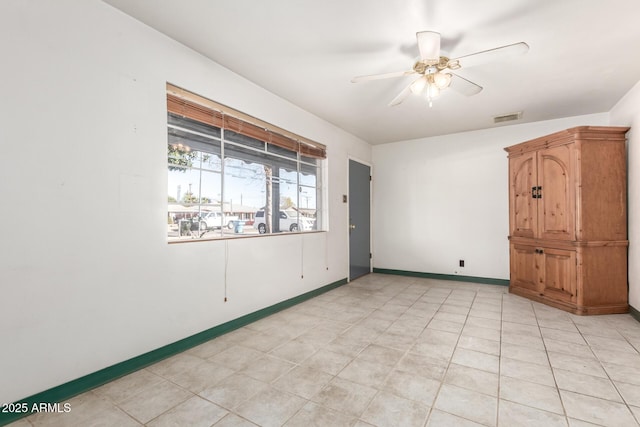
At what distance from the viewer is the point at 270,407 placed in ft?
5.98

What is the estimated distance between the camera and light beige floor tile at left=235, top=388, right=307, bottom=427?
5.63 ft

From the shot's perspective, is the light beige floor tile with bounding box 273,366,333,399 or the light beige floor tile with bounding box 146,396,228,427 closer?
the light beige floor tile with bounding box 146,396,228,427

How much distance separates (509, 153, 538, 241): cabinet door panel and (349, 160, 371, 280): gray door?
2.42 metres

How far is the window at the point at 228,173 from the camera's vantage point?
265 cm

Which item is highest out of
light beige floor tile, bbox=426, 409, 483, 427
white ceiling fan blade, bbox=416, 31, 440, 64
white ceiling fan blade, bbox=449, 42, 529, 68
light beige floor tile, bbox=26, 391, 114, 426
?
white ceiling fan blade, bbox=416, 31, 440, 64

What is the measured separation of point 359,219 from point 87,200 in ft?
14.2

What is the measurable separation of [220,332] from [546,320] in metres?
3.50

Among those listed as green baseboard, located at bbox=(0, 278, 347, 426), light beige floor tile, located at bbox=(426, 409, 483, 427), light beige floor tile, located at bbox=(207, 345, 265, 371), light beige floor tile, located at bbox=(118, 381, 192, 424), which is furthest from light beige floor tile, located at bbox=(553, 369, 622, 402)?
green baseboard, located at bbox=(0, 278, 347, 426)

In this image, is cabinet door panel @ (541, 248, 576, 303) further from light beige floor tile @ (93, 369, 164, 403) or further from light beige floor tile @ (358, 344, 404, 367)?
light beige floor tile @ (93, 369, 164, 403)


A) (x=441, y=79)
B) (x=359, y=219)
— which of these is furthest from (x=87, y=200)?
(x=359, y=219)

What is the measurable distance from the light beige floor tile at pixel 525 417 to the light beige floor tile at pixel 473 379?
150mm

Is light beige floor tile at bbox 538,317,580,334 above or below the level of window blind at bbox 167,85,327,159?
below

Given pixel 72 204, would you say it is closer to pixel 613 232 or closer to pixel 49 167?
pixel 49 167

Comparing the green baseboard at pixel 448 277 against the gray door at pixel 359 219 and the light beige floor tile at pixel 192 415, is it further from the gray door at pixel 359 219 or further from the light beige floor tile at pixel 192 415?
the light beige floor tile at pixel 192 415
